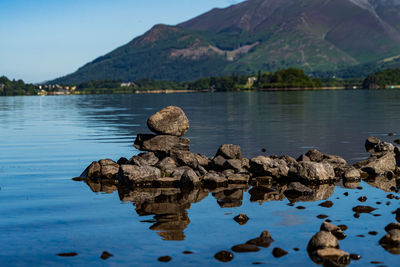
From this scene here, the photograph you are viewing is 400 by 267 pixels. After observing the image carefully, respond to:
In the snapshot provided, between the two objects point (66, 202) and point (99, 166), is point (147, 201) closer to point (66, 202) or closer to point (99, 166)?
point (66, 202)

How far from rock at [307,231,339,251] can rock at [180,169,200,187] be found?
13942 mm

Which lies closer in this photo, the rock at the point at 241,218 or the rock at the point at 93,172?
the rock at the point at 241,218

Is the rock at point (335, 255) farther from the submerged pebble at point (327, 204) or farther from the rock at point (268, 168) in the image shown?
the rock at point (268, 168)

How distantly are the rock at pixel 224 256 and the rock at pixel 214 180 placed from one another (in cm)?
1381

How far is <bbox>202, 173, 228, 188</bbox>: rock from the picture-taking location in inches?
1289

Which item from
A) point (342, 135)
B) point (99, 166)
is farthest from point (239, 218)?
point (342, 135)

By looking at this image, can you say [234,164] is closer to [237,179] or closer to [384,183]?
[237,179]

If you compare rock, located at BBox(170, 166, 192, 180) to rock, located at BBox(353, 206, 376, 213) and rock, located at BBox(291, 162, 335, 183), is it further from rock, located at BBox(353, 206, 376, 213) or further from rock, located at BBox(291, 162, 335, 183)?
rock, located at BBox(353, 206, 376, 213)

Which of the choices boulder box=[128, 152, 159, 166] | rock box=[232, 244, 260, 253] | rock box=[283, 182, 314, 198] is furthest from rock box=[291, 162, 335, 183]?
rock box=[232, 244, 260, 253]

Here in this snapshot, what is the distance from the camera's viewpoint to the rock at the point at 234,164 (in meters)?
36.4

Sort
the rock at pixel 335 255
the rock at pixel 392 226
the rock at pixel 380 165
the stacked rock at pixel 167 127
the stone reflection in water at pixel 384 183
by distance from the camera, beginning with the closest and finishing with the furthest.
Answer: the rock at pixel 335 255 → the rock at pixel 392 226 → the stone reflection in water at pixel 384 183 → the rock at pixel 380 165 → the stacked rock at pixel 167 127

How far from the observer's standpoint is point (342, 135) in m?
64.3

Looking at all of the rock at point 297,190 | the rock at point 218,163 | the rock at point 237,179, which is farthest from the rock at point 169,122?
the rock at point 297,190

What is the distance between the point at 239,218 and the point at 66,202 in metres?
10.3
